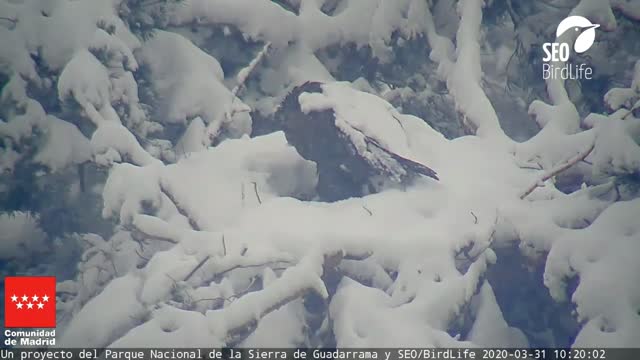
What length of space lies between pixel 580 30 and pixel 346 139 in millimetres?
2933

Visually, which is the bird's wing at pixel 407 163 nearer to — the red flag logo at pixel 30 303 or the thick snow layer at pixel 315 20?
the thick snow layer at pixel 315 20

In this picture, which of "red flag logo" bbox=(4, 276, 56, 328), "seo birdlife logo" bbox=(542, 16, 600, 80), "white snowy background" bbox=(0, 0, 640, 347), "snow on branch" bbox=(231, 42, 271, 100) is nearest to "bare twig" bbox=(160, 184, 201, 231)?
"white snowy background" bbox=(0, 0, 640, 347)

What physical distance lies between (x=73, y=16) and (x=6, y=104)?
3.12ft

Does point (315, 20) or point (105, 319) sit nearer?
point (105, 319)

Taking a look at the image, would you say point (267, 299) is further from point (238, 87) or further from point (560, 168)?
point (238, 87)

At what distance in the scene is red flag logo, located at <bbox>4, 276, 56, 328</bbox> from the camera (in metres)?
4.22

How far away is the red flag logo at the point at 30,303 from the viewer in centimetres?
422

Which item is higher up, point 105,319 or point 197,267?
point 197,267

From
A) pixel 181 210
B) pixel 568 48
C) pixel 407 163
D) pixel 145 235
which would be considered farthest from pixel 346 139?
pixel 568 48

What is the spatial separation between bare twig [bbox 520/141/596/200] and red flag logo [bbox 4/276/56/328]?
375 centimetres

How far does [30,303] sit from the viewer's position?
14.2 feet

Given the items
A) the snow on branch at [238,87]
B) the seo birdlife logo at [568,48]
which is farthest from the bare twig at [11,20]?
the seo birdlife logo at [568,48]

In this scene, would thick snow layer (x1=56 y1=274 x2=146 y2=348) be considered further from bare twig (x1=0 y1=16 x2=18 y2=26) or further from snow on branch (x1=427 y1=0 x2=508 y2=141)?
snow on branch (x1=427 y1=0 x2=508 y2=141)

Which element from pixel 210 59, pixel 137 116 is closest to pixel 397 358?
pixel 137 116
